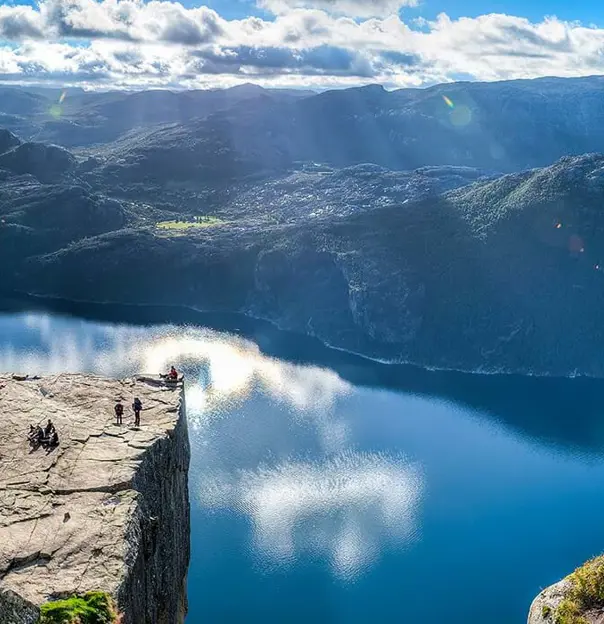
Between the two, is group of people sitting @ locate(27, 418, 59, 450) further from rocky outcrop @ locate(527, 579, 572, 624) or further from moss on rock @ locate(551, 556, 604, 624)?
moss on rock @ locate(551, 556, 604, 624)

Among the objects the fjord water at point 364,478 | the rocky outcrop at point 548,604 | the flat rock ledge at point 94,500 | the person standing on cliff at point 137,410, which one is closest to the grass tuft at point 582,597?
the rocky outcrop at point 548,604

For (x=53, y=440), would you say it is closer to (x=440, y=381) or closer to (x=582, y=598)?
(x=582, y=598)

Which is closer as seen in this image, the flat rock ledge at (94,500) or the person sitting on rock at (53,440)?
the flat rock ledge at (94,500)

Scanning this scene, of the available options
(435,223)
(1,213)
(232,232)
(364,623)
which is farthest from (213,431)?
(1,213)

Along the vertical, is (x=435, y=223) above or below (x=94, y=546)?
below

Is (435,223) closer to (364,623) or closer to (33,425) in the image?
(364,623)

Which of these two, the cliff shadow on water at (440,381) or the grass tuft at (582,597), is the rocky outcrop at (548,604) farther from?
the cliff shadow on water at (440,381)
